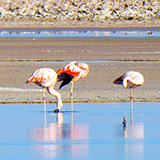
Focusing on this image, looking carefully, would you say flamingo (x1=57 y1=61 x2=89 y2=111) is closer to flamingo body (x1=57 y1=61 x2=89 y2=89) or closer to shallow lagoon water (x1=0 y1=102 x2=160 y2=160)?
flamingo body (x1=57 y1=61 x2=89 y2=89)

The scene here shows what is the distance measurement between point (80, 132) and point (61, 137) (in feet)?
1.73

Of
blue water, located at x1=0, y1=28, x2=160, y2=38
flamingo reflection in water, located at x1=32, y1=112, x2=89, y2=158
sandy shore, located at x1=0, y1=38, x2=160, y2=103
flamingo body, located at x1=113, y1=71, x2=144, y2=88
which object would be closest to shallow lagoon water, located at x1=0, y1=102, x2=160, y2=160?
flamingo reflection in water, located at x1=32, y1=112, x2=89, y2=158

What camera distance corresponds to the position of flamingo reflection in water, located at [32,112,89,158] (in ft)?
31.1

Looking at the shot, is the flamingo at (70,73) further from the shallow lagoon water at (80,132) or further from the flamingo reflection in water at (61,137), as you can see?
the flamingo reflection in water at (61,137)

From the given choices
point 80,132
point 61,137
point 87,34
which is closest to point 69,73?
point 80,132

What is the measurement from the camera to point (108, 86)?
61.4ft

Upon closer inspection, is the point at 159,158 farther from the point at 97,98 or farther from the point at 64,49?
the point at 64,49

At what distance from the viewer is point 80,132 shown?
36.3ft

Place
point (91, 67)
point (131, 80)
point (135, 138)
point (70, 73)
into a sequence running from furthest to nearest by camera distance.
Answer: point (91, 67) < point (70, 73) < point (131, 80) < point (135, 138)

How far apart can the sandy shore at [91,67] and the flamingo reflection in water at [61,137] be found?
11.9 ft

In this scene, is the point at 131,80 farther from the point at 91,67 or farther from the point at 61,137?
the point at 91,67

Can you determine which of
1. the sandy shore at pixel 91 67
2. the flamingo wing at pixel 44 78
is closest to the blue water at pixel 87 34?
the sandy shore at pixel 91 67

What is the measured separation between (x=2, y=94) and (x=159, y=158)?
834 centimetres

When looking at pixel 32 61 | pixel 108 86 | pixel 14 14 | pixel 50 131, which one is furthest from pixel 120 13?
pixel 50 131
